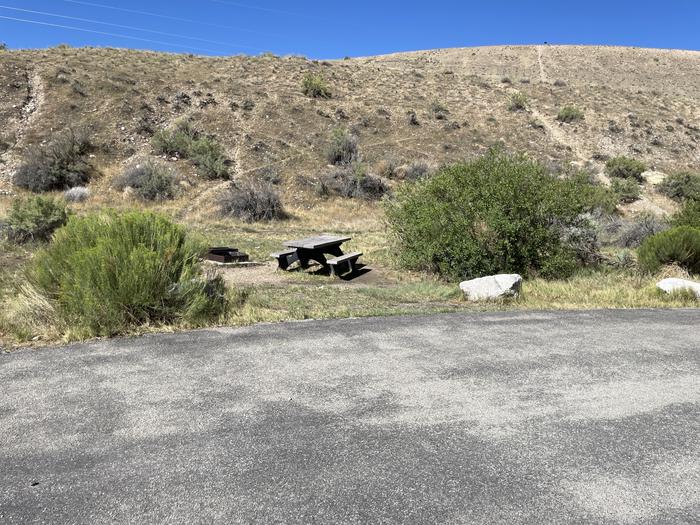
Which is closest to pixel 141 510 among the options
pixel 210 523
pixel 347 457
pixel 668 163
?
pixel 210 523

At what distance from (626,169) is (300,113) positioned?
60.5 ft

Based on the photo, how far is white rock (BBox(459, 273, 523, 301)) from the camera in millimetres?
8023

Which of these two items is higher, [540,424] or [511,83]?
[511,83]

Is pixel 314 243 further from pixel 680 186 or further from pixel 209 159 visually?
pixel 680 186

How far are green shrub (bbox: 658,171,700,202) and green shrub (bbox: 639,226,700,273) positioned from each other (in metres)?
17.8

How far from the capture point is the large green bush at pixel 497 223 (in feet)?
33.4

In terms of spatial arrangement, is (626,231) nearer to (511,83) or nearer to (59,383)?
(59,383)

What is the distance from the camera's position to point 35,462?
3.04m

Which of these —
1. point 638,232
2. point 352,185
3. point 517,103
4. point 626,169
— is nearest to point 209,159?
point 352,185

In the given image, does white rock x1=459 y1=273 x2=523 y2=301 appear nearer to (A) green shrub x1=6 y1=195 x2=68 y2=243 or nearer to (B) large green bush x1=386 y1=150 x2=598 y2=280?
(B) large green bush x1=386 y1=150 x2=598 y2=280

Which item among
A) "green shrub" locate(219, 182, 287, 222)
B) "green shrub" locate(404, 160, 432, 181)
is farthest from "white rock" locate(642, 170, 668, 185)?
"green shrub" locate(219, 182, 287, 222)

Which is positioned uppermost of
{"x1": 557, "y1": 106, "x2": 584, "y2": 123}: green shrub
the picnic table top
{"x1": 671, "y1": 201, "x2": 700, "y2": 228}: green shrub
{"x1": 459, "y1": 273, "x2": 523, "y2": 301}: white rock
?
{"x1": 557, "y1": 106, "x2": 584, "y2": 123}: green shrub

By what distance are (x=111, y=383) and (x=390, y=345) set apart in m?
2.54

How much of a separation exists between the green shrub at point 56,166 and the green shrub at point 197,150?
3506 millimetres
